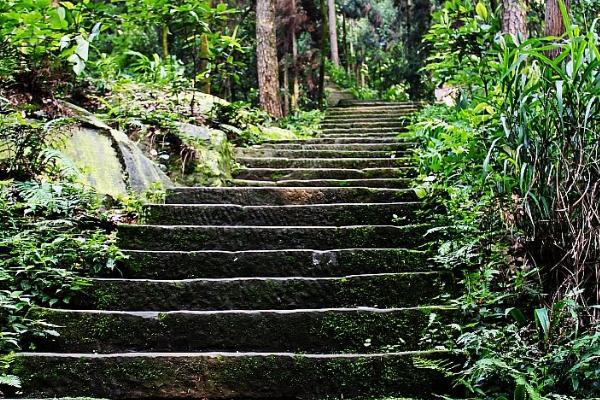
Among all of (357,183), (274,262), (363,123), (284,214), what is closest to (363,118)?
(363,123)

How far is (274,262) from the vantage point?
304 centimetres

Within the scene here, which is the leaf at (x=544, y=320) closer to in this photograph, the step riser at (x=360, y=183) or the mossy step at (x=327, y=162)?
the step riser at (x=360, y=183)

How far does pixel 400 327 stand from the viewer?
249cm

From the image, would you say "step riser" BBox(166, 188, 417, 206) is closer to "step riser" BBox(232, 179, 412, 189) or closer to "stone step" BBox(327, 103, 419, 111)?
"step riser" BBox(232, 179, 412, 189)

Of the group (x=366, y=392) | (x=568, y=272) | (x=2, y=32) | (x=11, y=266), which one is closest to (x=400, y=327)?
(x=366, y=392)

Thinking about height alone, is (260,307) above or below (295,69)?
below

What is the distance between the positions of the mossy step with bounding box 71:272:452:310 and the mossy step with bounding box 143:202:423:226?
899mm

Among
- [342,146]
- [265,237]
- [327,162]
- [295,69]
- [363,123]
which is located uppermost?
[295,69]

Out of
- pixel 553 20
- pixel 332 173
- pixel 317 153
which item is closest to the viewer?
pixel 332 173

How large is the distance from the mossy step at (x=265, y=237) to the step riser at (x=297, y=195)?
0.70 meters

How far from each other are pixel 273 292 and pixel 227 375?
599mm

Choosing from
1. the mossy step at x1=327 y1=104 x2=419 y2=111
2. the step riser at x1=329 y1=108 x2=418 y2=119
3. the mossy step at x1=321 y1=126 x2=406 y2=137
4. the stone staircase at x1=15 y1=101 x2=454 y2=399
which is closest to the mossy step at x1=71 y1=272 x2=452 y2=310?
the stone staircase at x1=15 y1=101 x2=454 y2=399

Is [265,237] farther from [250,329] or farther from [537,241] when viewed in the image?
[537,241]

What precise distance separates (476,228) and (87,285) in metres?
2.10
